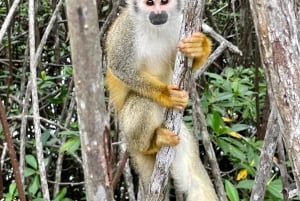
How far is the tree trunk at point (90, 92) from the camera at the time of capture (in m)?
1.78

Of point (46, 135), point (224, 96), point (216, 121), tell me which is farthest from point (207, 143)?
point (46, 135)

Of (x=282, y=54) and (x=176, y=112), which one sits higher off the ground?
(x=282, y=54)

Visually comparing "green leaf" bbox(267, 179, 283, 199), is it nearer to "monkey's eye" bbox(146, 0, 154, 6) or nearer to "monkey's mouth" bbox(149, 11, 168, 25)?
"monkey's mouth" bbox(149, 11, 168, 25)

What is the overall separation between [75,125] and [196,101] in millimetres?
898

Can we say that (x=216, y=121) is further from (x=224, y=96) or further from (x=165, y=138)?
(x=165, y=138)

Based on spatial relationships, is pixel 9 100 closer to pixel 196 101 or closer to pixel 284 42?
pixel 196 101

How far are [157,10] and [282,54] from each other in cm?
166

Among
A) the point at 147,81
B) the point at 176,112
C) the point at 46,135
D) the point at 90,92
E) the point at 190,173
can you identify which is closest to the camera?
the point at 90,92

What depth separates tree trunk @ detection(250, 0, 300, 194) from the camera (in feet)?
Result: 7.29

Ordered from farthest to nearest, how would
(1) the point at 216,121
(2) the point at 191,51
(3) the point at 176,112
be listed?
(1) the point at 216,121 < (3) the point at 176,112 < (2) the point at 191,51

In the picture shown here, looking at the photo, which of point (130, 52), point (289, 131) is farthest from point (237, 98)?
point (289, 131)

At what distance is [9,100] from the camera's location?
5141 mm

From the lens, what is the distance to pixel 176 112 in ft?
A: 11.1

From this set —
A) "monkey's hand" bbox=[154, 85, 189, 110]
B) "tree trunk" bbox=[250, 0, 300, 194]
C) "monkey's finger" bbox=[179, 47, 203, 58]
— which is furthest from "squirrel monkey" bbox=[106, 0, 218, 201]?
"tree trunk" bbox=[250, 0, 300, 194]
